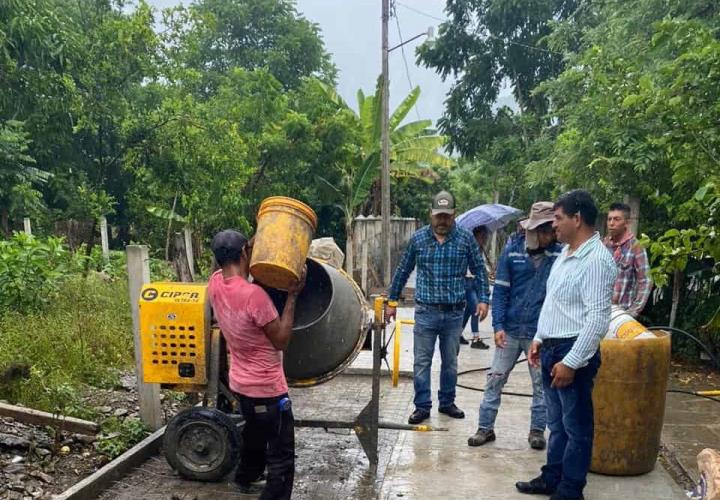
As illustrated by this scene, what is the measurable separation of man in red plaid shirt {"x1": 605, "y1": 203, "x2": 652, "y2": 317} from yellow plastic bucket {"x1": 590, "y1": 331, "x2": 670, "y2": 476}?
45.4 inches

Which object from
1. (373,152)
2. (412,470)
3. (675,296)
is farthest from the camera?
(373,152)

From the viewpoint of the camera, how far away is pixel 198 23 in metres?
12.2

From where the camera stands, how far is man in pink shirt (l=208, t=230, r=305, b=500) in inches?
140

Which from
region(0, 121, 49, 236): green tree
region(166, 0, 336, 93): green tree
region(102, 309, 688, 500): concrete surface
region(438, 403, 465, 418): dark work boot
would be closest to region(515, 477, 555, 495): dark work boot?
region(102, 309, 688, 500): concrete surface

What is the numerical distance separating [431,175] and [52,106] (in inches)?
519

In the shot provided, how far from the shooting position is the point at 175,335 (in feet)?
13.8

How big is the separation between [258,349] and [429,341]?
6.97ft

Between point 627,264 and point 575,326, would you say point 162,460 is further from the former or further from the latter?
point 627,264

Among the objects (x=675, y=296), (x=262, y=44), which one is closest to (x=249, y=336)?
(x=675, y=296)

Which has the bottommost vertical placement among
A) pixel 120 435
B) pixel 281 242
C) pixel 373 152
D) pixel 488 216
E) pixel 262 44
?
pixel 120 435

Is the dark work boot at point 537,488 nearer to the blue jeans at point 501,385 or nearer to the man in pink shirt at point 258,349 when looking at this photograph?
the blue jeans at point 501,385

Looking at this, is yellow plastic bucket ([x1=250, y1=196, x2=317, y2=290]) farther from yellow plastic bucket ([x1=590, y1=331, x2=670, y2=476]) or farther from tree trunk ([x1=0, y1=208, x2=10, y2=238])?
tree trunk ([x1=0, y1=208, x2=10, y2=238])

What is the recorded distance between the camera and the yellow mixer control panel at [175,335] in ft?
13.7

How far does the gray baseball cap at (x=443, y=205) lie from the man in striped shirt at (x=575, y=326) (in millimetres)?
1475
